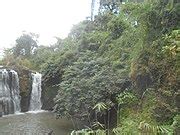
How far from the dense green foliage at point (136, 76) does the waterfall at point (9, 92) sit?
5534 millimetres

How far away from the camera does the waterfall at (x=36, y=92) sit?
19.3 metres

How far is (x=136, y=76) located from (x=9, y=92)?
38.1ft

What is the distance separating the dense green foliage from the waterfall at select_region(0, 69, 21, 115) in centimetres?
553

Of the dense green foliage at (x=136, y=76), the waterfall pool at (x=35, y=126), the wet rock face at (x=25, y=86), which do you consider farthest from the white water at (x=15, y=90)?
the dense green foliage at (x=136, y=76)

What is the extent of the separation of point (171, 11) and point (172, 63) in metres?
1.71

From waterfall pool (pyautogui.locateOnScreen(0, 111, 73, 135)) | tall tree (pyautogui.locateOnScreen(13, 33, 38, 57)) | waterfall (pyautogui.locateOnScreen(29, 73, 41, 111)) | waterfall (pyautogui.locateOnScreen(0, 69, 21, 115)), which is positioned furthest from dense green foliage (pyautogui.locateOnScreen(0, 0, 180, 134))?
tall tree (pyautogui.locateOnScreen(13, 33, 38, 57))

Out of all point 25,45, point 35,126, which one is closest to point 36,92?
point 35,126

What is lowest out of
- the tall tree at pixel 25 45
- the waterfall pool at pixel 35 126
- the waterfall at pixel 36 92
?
the waterfall pool at pixel 35 126

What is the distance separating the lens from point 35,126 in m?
12.8

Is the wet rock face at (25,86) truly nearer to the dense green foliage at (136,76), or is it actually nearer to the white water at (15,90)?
the white water at (15,90)

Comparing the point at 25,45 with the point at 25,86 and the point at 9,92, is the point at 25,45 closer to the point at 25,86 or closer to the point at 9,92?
the point at 25,86

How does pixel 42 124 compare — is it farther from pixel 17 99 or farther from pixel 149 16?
pixel 149 16

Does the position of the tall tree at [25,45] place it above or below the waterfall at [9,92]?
above

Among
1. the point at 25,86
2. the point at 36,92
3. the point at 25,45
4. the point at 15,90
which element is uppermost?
the point at 25,45
